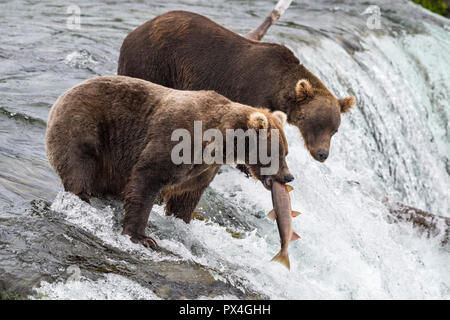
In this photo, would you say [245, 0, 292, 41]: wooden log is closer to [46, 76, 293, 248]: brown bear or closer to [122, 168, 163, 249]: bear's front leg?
[46, 76, 293, 248]: brown bear

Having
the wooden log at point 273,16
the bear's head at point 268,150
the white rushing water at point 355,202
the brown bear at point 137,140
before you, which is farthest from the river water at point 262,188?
the wooden log at point 273,16

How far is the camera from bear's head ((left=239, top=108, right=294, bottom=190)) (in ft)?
16.8

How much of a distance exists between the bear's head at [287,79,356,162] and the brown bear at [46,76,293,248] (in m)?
1.79

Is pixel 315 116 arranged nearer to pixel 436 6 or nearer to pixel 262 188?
pixel 262 188

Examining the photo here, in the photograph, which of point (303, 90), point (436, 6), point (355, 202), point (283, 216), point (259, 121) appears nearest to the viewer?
point (283, 216)

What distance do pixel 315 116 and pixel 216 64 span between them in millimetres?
1176

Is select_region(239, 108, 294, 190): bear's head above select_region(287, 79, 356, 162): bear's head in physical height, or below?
above

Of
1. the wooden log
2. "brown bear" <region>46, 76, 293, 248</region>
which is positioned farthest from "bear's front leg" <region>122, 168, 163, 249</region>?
the wooden log

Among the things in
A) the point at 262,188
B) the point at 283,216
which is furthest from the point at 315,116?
the point at 283,216

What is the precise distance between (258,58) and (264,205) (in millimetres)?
1613

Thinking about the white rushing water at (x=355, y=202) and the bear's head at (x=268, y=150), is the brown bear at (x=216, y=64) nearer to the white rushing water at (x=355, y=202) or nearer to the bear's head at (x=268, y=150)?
the white rushing water at (x=355, y=202)

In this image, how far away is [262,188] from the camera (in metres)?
7.18

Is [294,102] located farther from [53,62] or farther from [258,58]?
[53,62]
